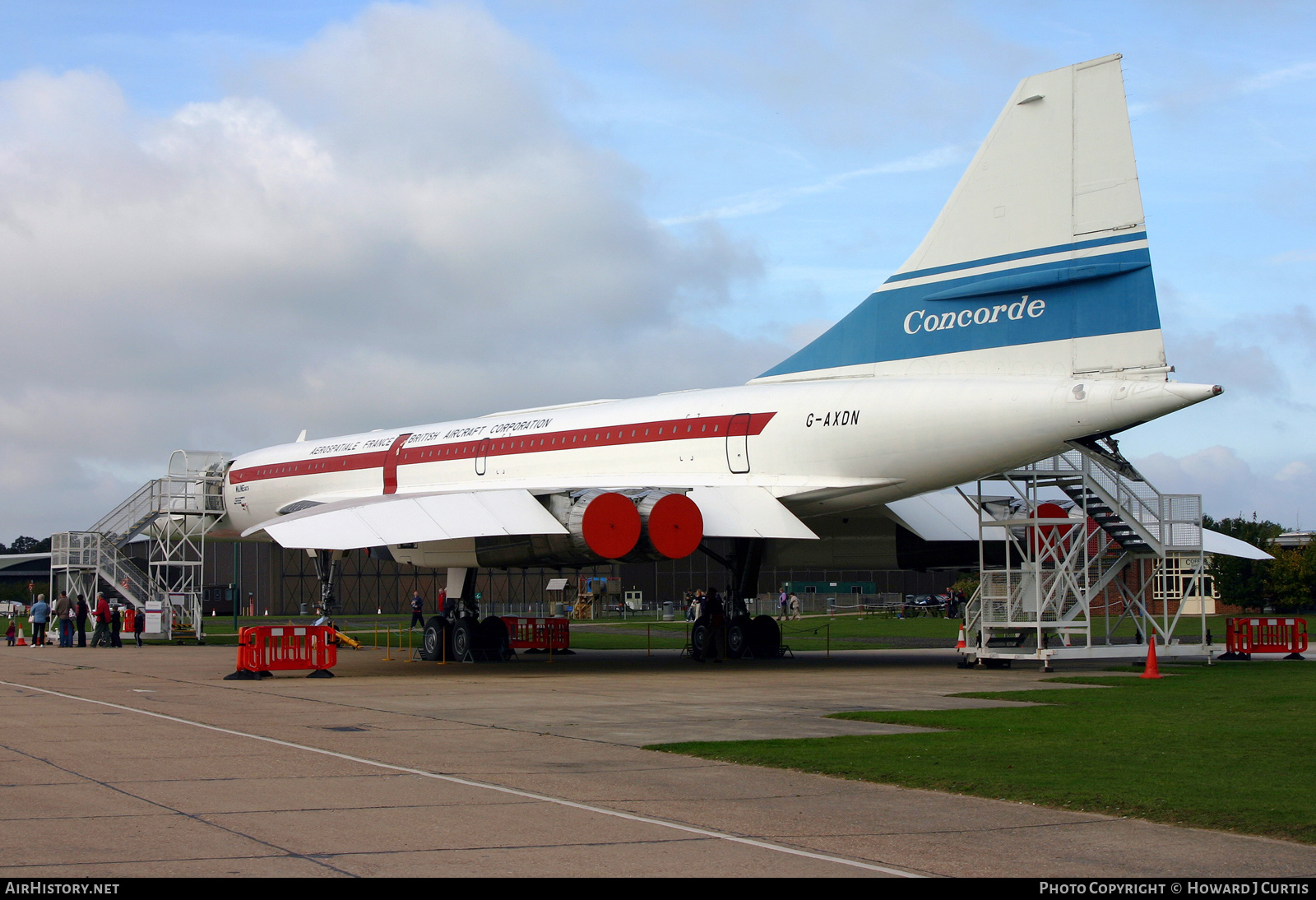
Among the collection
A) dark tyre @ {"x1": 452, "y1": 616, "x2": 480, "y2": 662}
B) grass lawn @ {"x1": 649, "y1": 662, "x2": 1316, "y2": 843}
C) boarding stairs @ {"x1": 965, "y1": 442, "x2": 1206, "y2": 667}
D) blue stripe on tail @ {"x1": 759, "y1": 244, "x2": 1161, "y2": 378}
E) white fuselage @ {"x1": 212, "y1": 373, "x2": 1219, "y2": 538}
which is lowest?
grass lawn @ {"x1": 649, "y1": 662, "x2": 1316, "y2": 843}

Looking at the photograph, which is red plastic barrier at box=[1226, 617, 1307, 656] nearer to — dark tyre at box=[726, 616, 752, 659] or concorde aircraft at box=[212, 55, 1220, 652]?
concorde aircraft at box=[212, 55, 1220, 652]

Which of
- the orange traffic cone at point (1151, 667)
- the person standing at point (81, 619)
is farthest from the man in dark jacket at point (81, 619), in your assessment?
the orange traffic cone at point (1151, 667)

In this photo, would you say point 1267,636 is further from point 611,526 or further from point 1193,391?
point 611,526

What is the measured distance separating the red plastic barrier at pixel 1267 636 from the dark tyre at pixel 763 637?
7307mm

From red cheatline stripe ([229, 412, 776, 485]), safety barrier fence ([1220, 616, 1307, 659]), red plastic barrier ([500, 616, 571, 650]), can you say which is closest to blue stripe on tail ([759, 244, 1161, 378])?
red cheatline stripe ([229, 412, 776, 485])

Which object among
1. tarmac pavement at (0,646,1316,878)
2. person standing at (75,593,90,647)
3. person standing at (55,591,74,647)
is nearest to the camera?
tarmac pavement at (0,646,1316,878)

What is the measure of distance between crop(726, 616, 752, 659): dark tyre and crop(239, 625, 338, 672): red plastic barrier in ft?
22.8

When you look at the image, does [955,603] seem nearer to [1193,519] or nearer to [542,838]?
[1193,519]

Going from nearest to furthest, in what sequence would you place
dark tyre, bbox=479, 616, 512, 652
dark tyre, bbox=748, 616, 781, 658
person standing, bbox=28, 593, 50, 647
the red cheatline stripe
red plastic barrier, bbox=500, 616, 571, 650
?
the red cheatline stripe
dark tyre, bbox=479, 616, 512, 652
dark tyre, bbox=748, 616, 781, 658
red plastic barrier, bbox=500, 616, 571, 650
person standing, bbox=28, 593, 50, 647

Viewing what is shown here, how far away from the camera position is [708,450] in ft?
58.8

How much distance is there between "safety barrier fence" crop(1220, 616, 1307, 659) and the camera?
65.4 feet

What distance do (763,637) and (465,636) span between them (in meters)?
5.13
